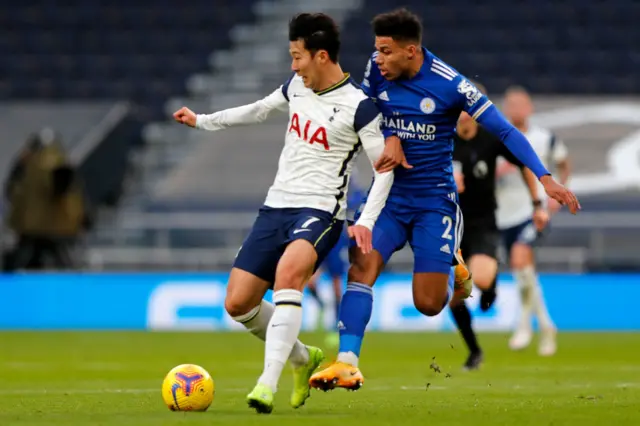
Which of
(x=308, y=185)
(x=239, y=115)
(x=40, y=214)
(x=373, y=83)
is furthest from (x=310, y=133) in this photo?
(x=40, y=214)

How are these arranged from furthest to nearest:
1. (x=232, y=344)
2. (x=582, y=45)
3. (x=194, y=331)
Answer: (x=582, y=45) → (x=194, y=331) → (x=232, y=344)

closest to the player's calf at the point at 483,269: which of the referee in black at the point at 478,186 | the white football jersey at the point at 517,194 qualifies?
the referee in black at the point at 478,186

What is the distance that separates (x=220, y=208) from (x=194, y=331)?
118 inches

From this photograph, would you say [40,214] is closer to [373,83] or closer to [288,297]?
[373,83]

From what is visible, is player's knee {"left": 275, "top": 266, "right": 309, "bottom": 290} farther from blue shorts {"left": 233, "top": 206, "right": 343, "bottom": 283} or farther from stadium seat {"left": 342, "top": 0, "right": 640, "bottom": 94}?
stadium seat {"left": 342, "top": 0, "right": 640, "bottom": 94}

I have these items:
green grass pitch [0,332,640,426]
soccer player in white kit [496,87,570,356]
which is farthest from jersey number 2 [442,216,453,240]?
soccer player in white kit [496,87,570,356]

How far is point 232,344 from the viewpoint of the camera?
47.8ft

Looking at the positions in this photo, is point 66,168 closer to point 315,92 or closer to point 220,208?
point 220,208

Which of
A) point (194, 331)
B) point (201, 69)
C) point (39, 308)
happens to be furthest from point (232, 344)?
point (201, 69)

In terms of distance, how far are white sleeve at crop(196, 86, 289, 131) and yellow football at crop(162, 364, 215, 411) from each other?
1431 millimetres

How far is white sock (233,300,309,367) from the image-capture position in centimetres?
759

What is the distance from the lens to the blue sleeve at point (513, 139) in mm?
7445

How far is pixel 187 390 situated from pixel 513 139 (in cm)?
219

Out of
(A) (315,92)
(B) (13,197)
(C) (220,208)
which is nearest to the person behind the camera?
(A) (315,92)
